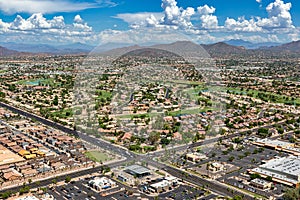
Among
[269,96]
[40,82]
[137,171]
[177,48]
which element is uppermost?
[177,48]

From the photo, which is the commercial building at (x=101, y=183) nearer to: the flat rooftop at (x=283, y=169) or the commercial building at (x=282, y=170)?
the commercial building at (x=282, y=170)

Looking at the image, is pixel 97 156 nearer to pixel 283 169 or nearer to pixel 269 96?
pixel 283 169

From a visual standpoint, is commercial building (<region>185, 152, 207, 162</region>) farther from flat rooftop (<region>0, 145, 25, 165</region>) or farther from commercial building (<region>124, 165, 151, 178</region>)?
flat rooftop (<region>0, 145, 25, 165</region>)

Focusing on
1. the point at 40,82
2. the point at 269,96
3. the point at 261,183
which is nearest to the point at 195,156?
the point at 261,183

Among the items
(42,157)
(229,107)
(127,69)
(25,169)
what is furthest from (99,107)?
(229,107)

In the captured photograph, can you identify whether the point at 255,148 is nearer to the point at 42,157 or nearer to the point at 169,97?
the point at 169,97

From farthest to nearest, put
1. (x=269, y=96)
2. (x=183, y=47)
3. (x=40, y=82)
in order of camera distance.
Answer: (x=40, y=82)
(x=269, y=96)
(x=183, y=47)

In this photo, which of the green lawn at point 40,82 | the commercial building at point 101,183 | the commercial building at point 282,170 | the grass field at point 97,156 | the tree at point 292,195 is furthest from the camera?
the green lawn at point 40,82

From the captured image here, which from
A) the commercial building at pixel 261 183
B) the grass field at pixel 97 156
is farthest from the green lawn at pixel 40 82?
the commercial building at pixel 261 183

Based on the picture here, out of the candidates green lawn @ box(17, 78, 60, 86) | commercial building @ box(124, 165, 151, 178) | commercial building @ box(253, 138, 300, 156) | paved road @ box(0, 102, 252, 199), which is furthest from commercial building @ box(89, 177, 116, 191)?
green lawn @ box(17, 78, 60, 86)
